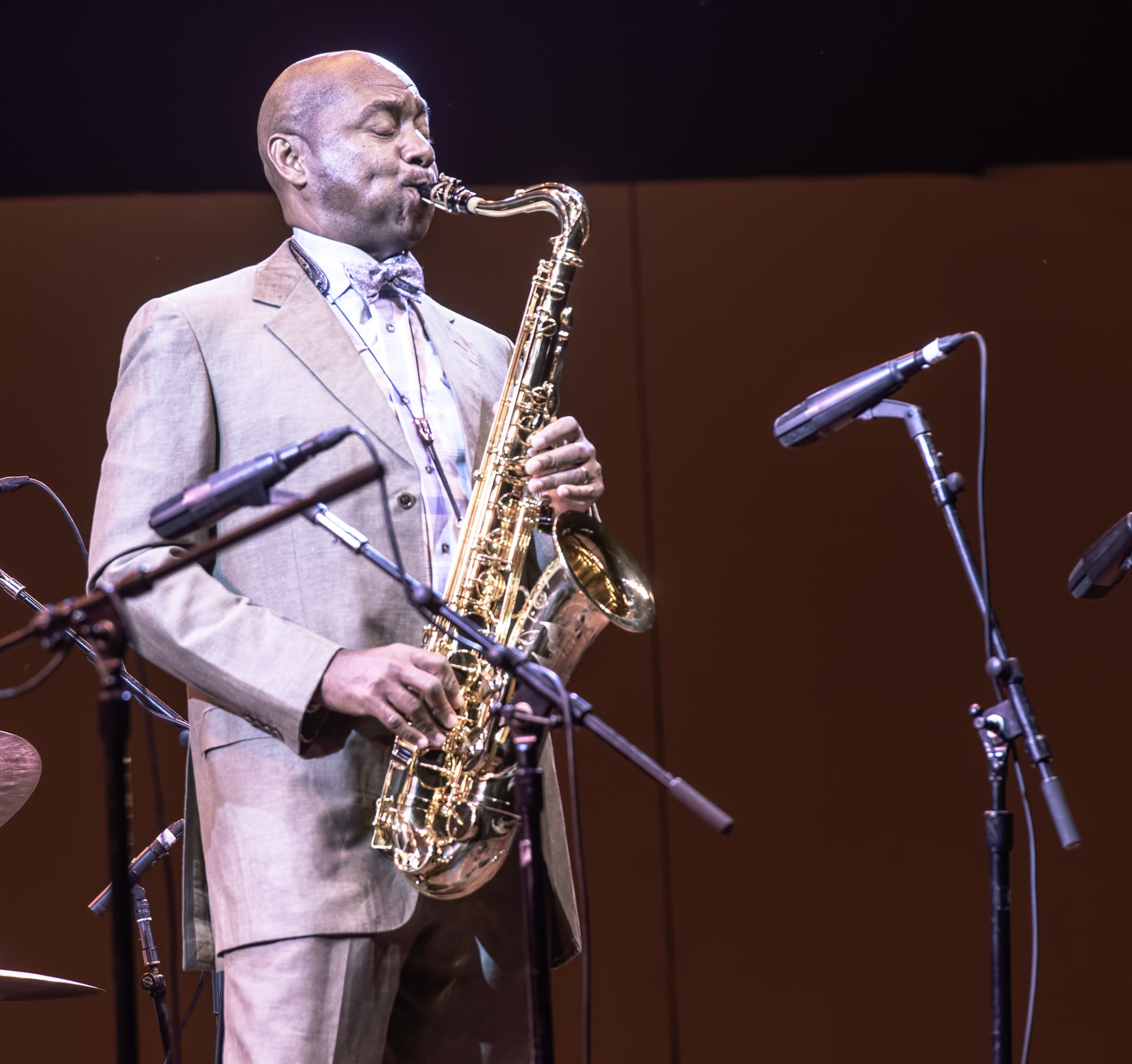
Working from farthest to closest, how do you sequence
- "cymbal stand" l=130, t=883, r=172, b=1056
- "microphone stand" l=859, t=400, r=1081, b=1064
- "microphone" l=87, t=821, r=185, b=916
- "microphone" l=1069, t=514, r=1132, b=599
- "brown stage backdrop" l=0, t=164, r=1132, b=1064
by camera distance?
"brown stage backdrop" l=0, t=164, r=1132, b=1064 → "cymbal stand" l=130, t=883, r=172, b=1056 → "microphone" l=87, t=821, r=185, b=916 → "microphone" l=1069, t=514, r=1132, b=599 → "microphone stand" l=859, t=400, r=1081, b=1064

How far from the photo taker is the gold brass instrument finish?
204cm

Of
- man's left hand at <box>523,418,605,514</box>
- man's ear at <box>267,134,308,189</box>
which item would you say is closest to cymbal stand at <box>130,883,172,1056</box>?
man's left hand at <box>523,418,605,514</box>

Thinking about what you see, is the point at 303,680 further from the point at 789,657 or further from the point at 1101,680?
the point at 1101,680

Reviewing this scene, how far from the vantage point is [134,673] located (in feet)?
10.0

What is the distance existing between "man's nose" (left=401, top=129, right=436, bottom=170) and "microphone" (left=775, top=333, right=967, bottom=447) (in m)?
0.81

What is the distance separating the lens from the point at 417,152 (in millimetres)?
2373

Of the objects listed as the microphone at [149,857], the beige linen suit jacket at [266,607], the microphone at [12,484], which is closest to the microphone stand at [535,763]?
the beige linen suit jacket at [266,607]

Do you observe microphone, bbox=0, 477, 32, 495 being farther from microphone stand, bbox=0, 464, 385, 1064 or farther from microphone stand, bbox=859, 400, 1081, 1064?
microphone stand, bbox=859, 400, 1081, 1064

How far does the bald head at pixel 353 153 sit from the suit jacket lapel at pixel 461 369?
146 millimetres

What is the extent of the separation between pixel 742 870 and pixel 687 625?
67 centimetres

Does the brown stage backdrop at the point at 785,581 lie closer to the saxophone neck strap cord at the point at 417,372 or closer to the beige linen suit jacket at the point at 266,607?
the saxophone neck strap cord at the point at 417,372

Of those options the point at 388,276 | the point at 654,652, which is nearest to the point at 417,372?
the point at 388,276

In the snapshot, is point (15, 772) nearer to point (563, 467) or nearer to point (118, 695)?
point (118, 695)

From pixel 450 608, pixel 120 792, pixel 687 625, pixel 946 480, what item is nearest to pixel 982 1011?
pixel 687 625
